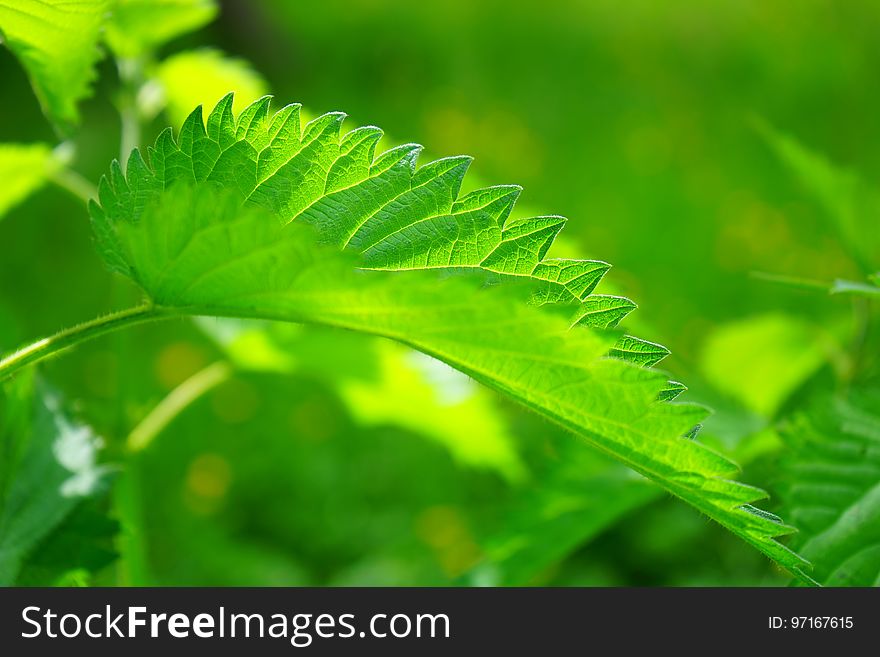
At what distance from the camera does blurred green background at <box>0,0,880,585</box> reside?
1258mm

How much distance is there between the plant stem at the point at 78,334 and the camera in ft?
1.80

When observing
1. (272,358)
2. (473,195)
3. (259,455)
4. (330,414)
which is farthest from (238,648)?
(330,414)

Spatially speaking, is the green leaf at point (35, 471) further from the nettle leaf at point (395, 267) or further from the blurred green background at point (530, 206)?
the nettle leaf at point (395, 267)

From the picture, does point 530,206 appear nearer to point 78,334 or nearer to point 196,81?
point 196,81

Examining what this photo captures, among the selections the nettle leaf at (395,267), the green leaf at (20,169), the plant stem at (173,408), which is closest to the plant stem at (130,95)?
the green leaf at (20,169)

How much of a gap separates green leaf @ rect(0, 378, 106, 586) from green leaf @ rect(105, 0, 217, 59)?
0.43 metres

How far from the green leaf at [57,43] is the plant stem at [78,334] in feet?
0.86

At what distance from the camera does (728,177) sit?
3566 millimetres

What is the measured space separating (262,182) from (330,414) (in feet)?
6.13

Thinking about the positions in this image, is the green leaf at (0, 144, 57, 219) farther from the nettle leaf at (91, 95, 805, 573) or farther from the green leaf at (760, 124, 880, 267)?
the green leaf at (760, 124, 880, 267)

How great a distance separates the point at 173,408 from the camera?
3.62 feet

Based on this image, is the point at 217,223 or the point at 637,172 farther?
the point at 637,172

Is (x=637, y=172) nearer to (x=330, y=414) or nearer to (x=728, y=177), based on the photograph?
(x=728, y=177)

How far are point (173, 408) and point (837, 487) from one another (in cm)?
75
